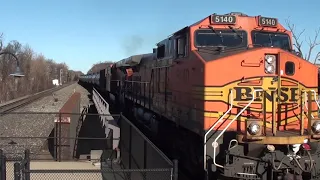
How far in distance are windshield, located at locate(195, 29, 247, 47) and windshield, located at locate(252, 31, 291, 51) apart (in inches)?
12.5

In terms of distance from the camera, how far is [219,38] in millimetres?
9406

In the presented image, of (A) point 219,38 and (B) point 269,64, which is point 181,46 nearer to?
(A) point 219,38

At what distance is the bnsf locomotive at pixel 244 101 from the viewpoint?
7.48m

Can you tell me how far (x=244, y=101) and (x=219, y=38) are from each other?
206 cm

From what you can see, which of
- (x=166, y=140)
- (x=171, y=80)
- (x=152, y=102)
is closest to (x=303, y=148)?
(x=171, y=80)

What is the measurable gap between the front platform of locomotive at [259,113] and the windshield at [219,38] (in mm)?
96

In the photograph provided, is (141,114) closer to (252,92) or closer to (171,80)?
(171,80)

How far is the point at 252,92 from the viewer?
26.7 feet

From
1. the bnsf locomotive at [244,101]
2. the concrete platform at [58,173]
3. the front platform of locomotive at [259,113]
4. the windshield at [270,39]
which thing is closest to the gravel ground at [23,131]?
the concrete platform at [58,173]

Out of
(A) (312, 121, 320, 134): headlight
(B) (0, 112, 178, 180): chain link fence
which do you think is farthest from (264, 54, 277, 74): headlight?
(B) (0, 112, 178, 180): chain link fence

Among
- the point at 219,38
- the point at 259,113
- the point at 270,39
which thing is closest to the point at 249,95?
the point at 259,113

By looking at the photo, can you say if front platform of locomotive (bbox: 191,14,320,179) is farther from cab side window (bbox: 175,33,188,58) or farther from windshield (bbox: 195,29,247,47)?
cab side window (bbox: 175,33,188,58)

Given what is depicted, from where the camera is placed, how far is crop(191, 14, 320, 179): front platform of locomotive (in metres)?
7.44

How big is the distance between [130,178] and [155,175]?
2.17 metres
